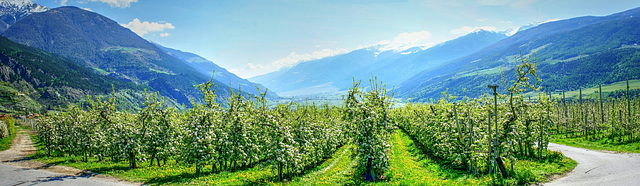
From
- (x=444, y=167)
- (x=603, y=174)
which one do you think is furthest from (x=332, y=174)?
(x=603, y=174)

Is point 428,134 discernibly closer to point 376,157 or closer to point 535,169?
point 535,169

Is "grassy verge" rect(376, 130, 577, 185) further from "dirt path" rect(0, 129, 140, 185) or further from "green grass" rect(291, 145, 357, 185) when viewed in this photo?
"dirt path" rect(0, 129, 140, 185)

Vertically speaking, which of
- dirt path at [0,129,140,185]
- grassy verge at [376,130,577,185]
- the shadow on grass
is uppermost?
dirt path at [0,129,140,185]

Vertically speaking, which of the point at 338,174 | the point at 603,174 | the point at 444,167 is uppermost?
the point at 603,174

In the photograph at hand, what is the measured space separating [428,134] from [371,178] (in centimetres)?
1473

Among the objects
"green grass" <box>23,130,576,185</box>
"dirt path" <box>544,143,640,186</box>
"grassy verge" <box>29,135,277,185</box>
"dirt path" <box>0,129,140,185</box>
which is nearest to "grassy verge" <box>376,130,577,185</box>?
"green grass" <box>23,130,576,185</box>

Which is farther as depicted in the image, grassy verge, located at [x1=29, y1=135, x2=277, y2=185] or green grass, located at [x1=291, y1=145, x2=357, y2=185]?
grassy verge, located at [x1=29, y1=135, x2=277, y2=185]

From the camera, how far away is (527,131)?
82.9ft

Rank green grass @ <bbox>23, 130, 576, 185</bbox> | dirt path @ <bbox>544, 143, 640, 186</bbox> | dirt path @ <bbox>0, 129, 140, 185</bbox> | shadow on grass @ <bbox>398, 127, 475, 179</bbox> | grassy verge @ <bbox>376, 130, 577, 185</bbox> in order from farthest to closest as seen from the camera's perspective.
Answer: shadow on grass @ <bbox>398, 127, 475, 179</bbox>
dirt path @ <bbox>0, 129, 140, 185</bbox>
green grass @ <bbox>23, 130, 576, 185</bbox>
grassy verge @ <bbox>376, 130, 577, 185</bbox>
dirt path @ <bbox>544, 143, 640, 186</bbox>

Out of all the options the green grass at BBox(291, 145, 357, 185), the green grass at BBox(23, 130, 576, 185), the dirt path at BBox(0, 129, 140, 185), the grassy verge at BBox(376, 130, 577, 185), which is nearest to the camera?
the grassy verge at BBox(376, 130, 577, 185)

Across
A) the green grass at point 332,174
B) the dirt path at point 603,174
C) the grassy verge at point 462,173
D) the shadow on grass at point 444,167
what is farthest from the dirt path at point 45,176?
the dirt path at point 603,174

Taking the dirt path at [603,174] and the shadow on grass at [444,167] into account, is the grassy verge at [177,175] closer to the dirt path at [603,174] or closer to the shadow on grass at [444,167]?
the shadow on grass at [444,167]

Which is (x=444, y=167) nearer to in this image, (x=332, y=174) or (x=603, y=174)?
(x=603, y=174)

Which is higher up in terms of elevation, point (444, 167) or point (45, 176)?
point (45, 176)
